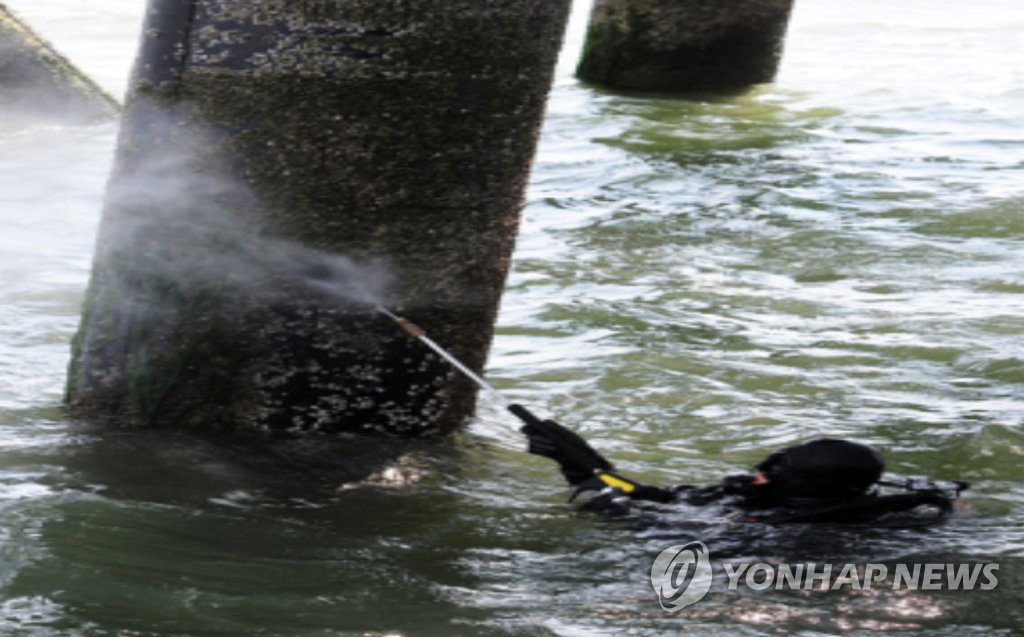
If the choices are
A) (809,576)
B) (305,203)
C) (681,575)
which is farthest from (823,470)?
(305,203)

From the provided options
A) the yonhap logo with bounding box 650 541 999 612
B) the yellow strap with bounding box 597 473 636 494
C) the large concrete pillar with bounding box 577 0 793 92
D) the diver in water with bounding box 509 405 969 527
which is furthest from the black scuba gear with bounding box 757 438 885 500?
the large concrete pillar with bounding box 577 0 793 92

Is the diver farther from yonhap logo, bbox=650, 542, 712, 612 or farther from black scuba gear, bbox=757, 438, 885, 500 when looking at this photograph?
yonhap logo, bbox=650, 542, 712, 612

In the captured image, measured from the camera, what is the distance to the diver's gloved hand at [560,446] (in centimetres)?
550

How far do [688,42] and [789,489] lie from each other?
10656mm

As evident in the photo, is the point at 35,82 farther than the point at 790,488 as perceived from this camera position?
Yes

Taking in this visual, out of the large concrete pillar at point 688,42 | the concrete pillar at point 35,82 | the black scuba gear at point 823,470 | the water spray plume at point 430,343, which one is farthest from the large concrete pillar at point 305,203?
the large concrete pillar at point 688,42

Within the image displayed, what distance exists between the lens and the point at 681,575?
4.96 metres

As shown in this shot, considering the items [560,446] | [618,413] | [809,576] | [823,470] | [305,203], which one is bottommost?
[618,413]

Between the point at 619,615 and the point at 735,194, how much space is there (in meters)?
6.93

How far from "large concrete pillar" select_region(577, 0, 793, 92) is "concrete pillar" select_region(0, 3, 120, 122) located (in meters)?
4.46

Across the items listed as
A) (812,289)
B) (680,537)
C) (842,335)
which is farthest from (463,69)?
(812,289)

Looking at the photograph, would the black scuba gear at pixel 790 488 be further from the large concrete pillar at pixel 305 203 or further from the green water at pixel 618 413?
the large concrete pillar at pixel 305 203

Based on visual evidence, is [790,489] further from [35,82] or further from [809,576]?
[35,82]

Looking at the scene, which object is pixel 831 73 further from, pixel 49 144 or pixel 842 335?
pixel 842 335
